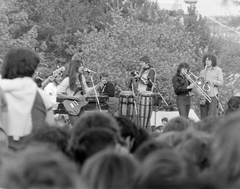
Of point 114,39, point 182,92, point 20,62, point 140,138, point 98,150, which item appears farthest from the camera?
point 114,39

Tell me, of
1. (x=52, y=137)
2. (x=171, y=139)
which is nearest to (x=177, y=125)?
(x=171, y=139)

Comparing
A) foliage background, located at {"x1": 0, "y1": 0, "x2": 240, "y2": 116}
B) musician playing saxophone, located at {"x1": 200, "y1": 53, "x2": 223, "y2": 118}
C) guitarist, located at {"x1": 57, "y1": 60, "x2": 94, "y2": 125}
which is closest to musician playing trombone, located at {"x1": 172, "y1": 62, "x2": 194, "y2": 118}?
musician playing saxophone, located at {"x1": 200, "y1": 53, "x2": 223, "y2": 118}

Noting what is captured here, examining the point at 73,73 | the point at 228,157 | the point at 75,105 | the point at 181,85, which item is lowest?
the point at 75,105

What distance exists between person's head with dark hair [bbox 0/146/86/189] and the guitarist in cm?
1070

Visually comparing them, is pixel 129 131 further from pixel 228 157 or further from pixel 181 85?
pixel 181 85

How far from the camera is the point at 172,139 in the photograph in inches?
154

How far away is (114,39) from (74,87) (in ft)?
37.8

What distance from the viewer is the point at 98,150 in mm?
3500

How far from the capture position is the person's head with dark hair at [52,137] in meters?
3.83

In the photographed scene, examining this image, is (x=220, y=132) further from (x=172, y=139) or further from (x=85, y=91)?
(x=85, y=91)

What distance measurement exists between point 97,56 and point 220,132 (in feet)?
73.8

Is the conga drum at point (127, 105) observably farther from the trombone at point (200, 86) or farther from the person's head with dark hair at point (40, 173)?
the person's head with dark hair at point (40, 173)

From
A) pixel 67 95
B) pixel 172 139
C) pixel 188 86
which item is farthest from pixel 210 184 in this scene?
pixel 188 86

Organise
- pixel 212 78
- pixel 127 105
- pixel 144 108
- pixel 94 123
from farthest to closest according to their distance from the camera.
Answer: pixel 127 105 < pixel 144 108 < pixel 212 78 < pixel 94 123
